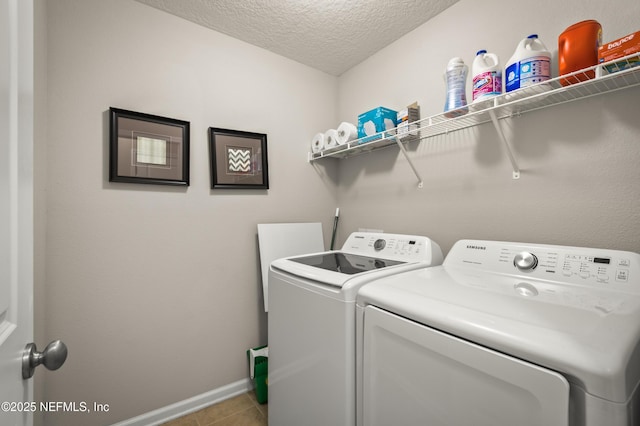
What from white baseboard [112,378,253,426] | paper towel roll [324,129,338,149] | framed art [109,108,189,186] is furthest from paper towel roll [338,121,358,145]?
white baseboard [112,378,253,426]

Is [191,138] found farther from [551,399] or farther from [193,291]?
[551,399]

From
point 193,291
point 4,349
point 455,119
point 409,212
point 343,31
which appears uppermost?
point 343,31

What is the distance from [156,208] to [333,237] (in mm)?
1392

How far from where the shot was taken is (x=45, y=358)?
0.62m

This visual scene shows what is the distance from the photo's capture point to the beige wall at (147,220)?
1476 millimetres

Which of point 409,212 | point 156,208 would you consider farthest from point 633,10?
point 156,208

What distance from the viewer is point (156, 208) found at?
5.69ft

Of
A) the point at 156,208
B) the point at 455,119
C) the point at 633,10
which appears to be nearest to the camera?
the point at 633,10

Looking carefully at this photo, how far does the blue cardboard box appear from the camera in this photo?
6.05 ft

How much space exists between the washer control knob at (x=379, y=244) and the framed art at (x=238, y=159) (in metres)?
0.94

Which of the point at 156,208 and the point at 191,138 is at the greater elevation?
the point at 191,138

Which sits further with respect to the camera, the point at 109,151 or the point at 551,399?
the point at 109,151

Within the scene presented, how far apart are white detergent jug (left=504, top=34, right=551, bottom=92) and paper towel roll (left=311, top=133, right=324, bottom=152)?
4.35 feet

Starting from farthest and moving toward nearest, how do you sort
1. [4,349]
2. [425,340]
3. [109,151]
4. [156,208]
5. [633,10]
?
[156,208] → [109,151] → [633,10] → [425,340] → [4,349]
